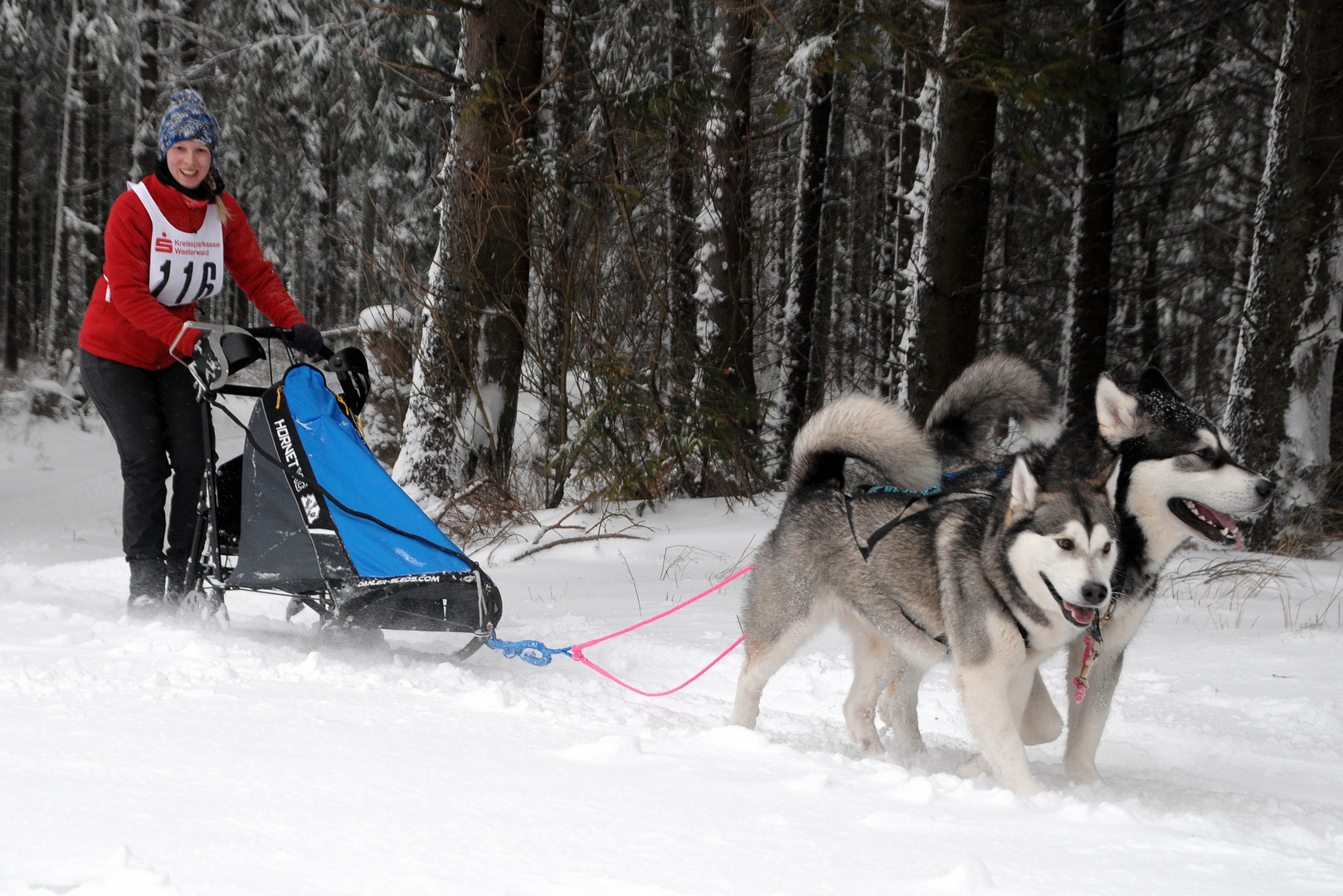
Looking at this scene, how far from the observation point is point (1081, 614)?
2.66m

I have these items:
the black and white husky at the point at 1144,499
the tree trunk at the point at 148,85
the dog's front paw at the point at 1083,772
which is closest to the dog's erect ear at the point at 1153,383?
the black and white husky at the point at 1144,499

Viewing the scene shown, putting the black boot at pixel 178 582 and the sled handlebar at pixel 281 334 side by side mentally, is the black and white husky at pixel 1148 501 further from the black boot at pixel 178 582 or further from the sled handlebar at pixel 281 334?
the black boot at pixel 178 582

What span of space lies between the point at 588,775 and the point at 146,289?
285 cm

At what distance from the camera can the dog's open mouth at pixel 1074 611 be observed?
105 inches

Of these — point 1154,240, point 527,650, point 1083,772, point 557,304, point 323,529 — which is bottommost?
point 1083,772

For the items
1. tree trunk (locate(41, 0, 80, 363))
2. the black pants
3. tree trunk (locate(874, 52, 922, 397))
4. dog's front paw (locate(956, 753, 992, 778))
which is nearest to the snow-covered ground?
dog's front paw (locate(956, 753, 992, 778))

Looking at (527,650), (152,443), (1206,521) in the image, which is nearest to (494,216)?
(152,443)

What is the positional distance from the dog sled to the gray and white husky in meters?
1.09

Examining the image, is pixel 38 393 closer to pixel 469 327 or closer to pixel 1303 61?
pixel 469 327

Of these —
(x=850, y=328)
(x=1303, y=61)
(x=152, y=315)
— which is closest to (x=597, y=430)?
(x=152, y=315)

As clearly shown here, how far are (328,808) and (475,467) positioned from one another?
18.6 ft

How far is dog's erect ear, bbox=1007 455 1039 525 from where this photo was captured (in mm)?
2781

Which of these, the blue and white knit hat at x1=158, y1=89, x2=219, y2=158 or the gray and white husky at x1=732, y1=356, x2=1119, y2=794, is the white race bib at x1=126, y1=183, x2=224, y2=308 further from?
the gray and white husky at x1=732, y1=356, x2=1119, y2=794

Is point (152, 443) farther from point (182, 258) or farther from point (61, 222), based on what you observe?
point (61, 222)
